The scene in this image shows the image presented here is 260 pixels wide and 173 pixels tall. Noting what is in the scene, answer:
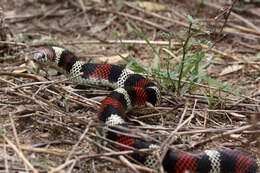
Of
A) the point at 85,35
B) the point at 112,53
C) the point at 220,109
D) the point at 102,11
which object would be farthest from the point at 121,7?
the point at 220,109

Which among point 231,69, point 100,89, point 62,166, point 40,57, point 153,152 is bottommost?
point 62,166

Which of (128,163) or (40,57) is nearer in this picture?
(128,163)

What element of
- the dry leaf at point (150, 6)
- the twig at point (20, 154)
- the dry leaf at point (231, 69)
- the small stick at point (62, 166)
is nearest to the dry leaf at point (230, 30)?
the dry leaf at point (231, 69)

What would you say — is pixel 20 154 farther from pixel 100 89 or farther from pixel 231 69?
pixel 231 69

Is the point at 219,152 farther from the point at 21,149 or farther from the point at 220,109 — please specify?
the point at 21,149

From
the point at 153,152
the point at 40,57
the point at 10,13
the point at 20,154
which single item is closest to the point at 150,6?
the point at 10,13

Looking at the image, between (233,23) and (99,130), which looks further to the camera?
(233,23)

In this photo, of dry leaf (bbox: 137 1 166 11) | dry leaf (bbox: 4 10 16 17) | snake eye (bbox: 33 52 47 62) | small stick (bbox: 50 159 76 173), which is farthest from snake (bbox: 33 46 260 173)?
dry leaf (bbox: 4 10 16 17)
